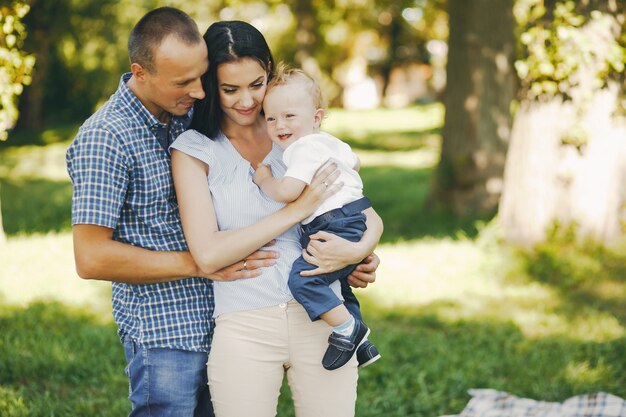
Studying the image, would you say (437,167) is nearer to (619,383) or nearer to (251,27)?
(619,383)

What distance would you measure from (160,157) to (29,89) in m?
19.6

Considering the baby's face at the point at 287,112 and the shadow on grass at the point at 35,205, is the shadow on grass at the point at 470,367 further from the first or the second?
the shadow on grass at the point at 35,205

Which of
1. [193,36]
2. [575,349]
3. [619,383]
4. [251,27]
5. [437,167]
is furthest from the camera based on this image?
[437,167]

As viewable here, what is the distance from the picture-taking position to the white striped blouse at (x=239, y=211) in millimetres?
2680

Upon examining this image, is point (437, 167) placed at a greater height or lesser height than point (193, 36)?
lesser

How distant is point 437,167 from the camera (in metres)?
9.68

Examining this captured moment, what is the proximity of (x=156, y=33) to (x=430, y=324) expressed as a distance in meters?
3.85

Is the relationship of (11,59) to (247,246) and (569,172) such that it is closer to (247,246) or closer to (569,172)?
(247,246)

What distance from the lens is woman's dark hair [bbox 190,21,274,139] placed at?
9.01 ft

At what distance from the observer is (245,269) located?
8.78 feet

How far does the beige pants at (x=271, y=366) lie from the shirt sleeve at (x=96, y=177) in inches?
22.7

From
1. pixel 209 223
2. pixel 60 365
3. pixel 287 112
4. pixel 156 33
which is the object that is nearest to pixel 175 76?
pixel 156 33

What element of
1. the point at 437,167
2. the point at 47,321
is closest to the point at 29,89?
the point at 437,167

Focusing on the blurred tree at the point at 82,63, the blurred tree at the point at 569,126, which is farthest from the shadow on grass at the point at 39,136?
the blurred tree at the point at 569,126
